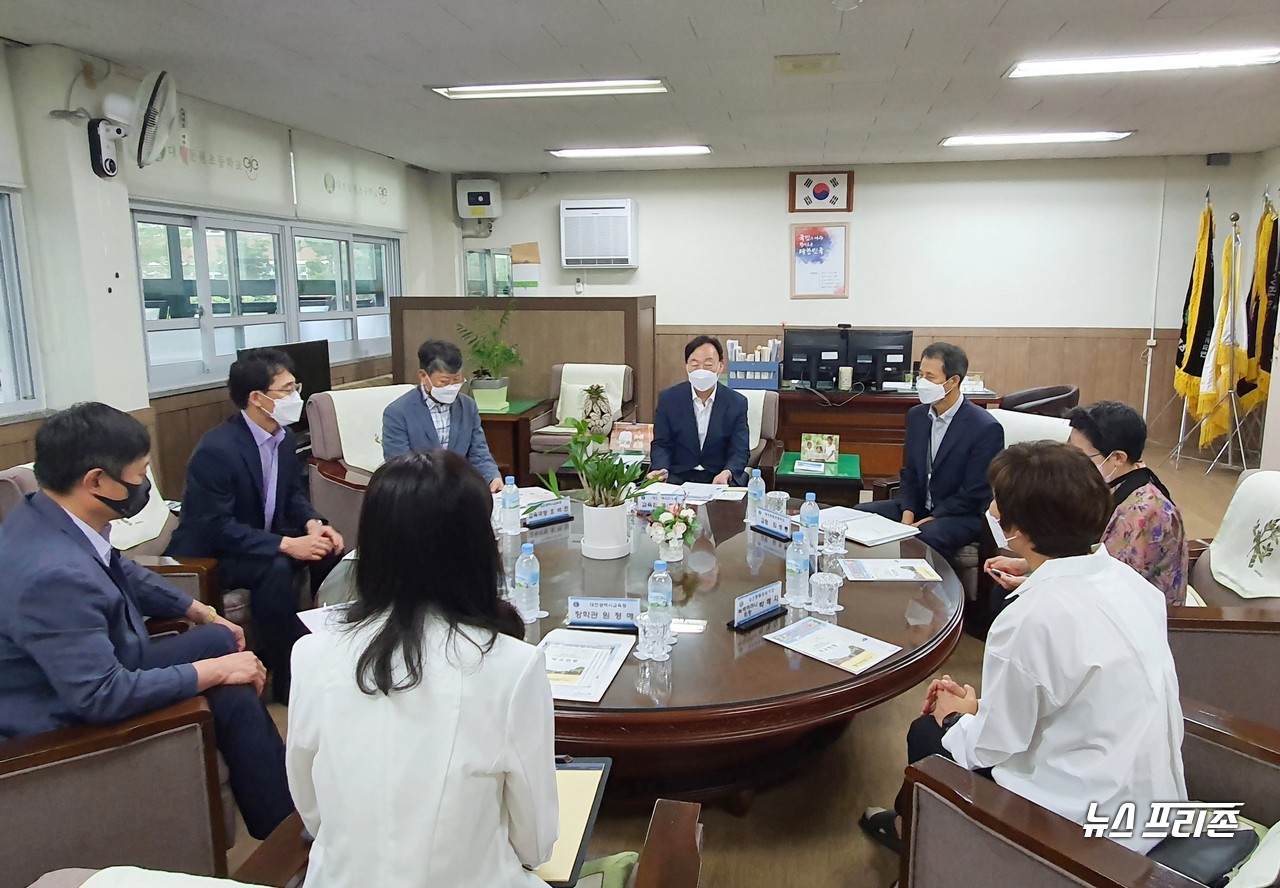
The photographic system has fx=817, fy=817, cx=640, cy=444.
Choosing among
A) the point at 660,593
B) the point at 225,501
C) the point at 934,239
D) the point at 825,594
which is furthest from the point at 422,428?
the point at 934,239

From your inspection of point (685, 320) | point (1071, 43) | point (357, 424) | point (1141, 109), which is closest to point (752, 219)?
point (685, 320)

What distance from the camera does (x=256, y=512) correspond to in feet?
9.41

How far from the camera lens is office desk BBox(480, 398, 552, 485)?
528cm

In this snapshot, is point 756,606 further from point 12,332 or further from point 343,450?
point 12,332

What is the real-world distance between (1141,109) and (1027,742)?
497 centimetres

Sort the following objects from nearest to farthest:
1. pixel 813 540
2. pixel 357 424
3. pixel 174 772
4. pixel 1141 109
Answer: pixel 174 772 < pixel 813 540 < pixel 357 424 < pixel 1141 109

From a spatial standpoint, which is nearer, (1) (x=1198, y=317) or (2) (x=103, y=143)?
(2) (x=103, y=143)

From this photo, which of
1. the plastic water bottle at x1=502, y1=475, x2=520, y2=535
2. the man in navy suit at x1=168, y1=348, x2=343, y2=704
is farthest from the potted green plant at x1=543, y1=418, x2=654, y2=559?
the man in navy suit at x1=168, y1=348, x2=343, y2=704

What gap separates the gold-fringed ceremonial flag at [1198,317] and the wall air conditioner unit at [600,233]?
15.1 feet

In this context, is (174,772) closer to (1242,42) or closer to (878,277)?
(1242,42)

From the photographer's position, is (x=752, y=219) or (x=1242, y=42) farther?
(x=752, y=219)

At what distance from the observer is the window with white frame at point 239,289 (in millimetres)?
4617

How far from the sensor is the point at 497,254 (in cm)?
792

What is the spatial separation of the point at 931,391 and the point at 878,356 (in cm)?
198
